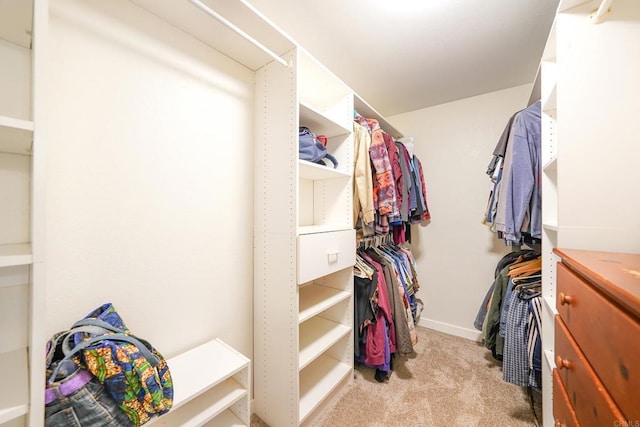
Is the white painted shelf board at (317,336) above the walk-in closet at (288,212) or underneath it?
underneath

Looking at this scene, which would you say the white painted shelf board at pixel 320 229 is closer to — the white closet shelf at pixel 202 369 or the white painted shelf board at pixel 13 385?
the white closet shelf at pixel 202 369

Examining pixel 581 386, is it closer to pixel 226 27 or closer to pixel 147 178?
pixel 147 178

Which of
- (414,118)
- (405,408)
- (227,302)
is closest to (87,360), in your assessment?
(227,302)

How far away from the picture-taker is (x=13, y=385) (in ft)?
1.95

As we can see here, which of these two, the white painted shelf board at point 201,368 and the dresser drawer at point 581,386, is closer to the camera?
the dresser drawer at point 581,386

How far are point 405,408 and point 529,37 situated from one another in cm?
251

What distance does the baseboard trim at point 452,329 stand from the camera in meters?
2.34

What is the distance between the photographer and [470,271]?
7.84 feet

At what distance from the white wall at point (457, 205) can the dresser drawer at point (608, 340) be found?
1808 mm

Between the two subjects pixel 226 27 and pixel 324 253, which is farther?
pixel 324 253

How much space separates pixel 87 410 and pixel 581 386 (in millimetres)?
1380

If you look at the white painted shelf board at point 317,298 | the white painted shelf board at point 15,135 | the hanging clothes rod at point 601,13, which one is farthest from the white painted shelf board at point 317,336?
the hanging clothes rod at point 601,13

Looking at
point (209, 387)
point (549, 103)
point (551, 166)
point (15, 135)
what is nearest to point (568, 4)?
point (549, 103)

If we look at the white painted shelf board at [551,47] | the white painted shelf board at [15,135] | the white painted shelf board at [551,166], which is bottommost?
the white painted shelf board at [15,135]
